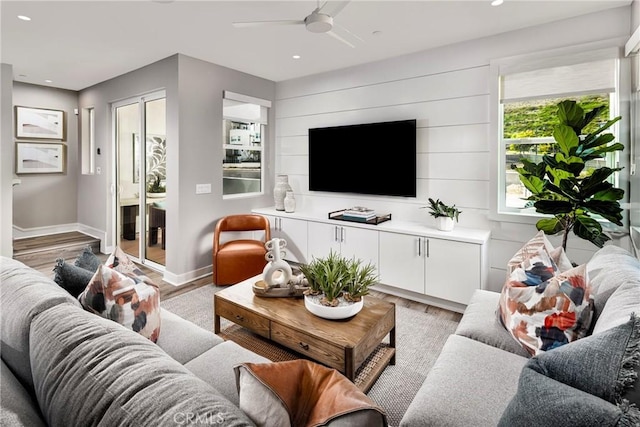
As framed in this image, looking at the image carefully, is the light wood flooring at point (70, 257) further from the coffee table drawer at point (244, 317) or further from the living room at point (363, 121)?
the coffee table drawer at point (244, 317)

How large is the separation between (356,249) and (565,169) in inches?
79.9

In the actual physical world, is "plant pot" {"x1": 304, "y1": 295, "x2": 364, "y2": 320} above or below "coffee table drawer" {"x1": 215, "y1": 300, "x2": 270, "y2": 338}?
above

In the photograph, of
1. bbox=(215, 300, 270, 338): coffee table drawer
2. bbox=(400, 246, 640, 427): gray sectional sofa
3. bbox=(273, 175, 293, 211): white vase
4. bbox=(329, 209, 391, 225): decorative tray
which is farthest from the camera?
bbox=(273, 175, 293, 211): white vase

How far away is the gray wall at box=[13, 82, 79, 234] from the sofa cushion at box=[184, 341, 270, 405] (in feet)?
20.0

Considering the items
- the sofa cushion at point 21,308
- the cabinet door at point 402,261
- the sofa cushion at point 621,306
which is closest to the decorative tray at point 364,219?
the cabinet door at point 402,261

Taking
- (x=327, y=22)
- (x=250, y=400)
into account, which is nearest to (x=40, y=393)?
(x=250, y=400)

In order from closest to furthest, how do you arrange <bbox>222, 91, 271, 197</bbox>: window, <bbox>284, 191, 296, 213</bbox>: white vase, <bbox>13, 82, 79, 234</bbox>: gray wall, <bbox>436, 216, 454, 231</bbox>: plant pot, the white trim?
<bbox>436, 216, 454, 231</bbox>: plant pot → the white trim → <bbox>222, 91, 271, 197</bbox>: window → <bbox>284, 191, 296, 213</bbox>: white vase → <bbox>13, 82, 79, 234</bbox>: gray wall

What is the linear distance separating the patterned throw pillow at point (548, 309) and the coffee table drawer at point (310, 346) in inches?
34.9

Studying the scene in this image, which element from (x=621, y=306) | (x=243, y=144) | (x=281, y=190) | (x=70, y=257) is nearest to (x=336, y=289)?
(x=621, y=306)

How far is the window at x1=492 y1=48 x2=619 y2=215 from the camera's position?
2.77 m

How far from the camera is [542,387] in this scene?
843 millimetres

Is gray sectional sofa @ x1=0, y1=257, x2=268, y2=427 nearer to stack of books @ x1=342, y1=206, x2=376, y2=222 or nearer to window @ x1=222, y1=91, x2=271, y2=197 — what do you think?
stack of books @ x1=342, y1=206, x2=376, y2=222

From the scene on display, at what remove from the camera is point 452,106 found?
3.49 m

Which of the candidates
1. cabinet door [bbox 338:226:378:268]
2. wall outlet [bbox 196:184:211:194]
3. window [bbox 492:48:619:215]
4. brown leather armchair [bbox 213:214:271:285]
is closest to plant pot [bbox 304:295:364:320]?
cabinet door [bbox 338:226:378:268]
